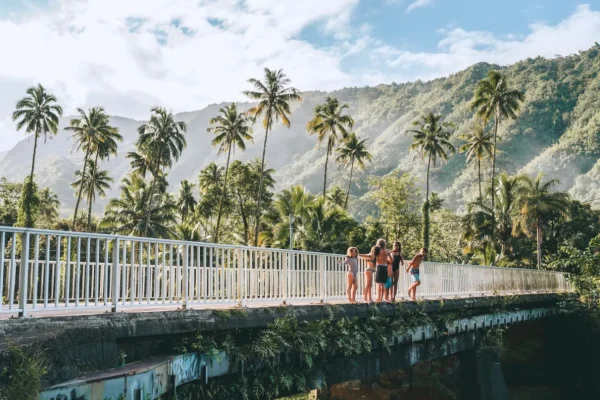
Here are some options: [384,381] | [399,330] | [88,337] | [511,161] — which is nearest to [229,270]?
[88,337]

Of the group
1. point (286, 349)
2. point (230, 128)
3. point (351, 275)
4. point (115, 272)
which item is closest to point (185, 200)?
point (230, 128)

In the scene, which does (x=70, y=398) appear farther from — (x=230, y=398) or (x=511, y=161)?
(x=511, y=161)

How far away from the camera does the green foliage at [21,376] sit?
15.3 ft

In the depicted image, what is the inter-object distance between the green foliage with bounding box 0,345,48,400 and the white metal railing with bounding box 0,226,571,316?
3.11 ft

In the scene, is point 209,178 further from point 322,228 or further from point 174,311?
point 174,311

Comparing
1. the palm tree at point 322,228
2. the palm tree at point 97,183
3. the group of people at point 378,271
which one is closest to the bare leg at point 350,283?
the group of people at point 378,271

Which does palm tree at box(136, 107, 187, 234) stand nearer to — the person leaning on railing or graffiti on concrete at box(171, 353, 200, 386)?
the person leaning on railing

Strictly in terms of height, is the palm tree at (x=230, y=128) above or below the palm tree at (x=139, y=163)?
above

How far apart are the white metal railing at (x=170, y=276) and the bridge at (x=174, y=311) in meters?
0.02

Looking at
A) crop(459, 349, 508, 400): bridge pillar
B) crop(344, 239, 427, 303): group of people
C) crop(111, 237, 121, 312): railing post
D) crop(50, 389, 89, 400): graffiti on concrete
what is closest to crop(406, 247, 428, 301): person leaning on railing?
crop(344, 239, 427, 303): group of people

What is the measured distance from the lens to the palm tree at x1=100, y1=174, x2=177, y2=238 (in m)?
53.1

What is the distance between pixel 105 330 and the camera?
633 cm

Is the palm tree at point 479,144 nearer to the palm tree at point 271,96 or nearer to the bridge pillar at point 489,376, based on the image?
the palm tree at point 271,96

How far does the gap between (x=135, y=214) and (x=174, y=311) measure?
158 ft
